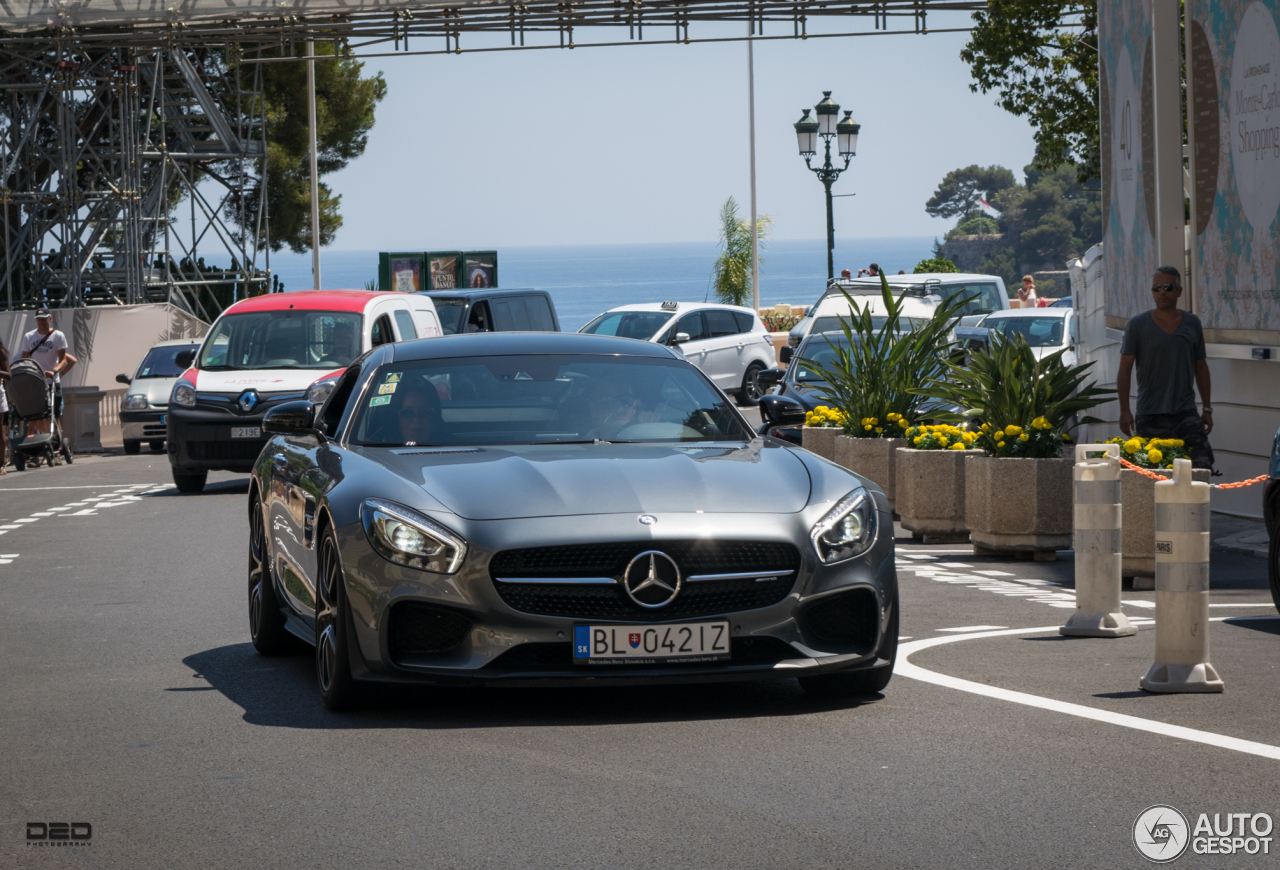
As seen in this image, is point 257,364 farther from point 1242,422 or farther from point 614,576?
point 614,576

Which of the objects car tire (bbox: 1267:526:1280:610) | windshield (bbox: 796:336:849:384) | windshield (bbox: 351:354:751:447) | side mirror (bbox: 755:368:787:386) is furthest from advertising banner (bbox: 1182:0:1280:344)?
windshield (bbox: 351:354:751:447)

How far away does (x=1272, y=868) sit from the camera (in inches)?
185

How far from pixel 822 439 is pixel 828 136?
20758 mm

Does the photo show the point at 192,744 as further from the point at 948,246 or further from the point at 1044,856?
the point at 948,246

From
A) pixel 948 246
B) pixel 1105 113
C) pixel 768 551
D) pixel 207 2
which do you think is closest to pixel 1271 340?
pixel 1105 113

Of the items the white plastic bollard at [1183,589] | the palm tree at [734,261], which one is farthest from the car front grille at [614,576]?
the palm tree at [734,261]

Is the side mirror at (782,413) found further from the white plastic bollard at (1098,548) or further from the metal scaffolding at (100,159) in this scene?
the metal scaffolding at (100,159)

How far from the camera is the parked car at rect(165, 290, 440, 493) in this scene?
18.5m

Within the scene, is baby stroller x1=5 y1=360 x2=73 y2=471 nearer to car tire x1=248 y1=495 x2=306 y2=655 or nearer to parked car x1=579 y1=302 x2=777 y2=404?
parked car x1=579 y1=302 x2=777 y2=404

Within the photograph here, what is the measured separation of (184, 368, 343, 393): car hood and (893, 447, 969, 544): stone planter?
7172mm

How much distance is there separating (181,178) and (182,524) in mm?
26772

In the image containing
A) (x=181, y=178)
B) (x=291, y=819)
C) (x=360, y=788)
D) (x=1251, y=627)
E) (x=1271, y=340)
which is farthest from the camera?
(x=181, y=178)

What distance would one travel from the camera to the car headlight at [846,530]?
6652mm

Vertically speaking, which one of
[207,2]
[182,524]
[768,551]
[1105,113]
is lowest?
[182,524]
